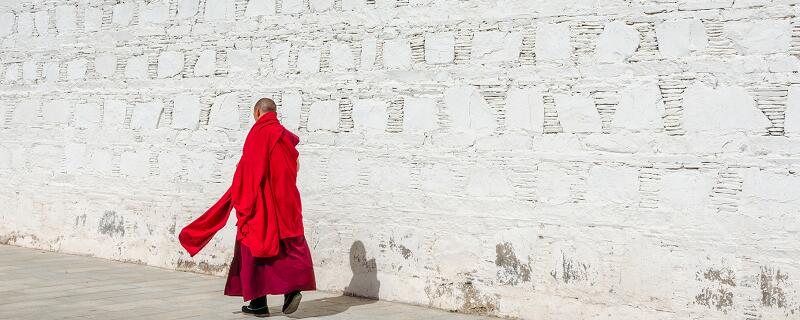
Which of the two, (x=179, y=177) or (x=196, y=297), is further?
(x=179, y=177)

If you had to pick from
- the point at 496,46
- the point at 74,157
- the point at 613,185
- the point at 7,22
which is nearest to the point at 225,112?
the point at 74,157

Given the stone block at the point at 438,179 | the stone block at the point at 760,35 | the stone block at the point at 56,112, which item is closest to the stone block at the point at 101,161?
the stone block at the point at 56,112

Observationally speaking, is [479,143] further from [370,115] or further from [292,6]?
[292,6]

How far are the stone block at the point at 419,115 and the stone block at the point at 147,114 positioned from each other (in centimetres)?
291

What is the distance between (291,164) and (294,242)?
1.78 ft

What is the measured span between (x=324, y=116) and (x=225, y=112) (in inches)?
47.7

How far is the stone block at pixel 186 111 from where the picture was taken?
9.45 metres

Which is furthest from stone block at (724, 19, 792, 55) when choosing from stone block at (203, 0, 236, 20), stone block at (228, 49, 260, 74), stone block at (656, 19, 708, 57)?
stone block at (203, 0, 236, 20)

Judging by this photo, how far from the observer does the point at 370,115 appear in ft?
26.7

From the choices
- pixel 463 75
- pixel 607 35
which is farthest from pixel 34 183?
pixel 607 35

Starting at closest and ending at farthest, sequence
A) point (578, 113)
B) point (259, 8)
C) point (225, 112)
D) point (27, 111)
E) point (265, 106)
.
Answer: point (578, 113) < point (265, 106) < point (259, 8) < point (225, 112) < point (27, 111)

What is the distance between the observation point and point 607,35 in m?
6.95

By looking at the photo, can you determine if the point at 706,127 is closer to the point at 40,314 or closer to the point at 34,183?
the point at 40,314

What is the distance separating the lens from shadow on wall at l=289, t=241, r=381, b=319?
A: 310 inches
